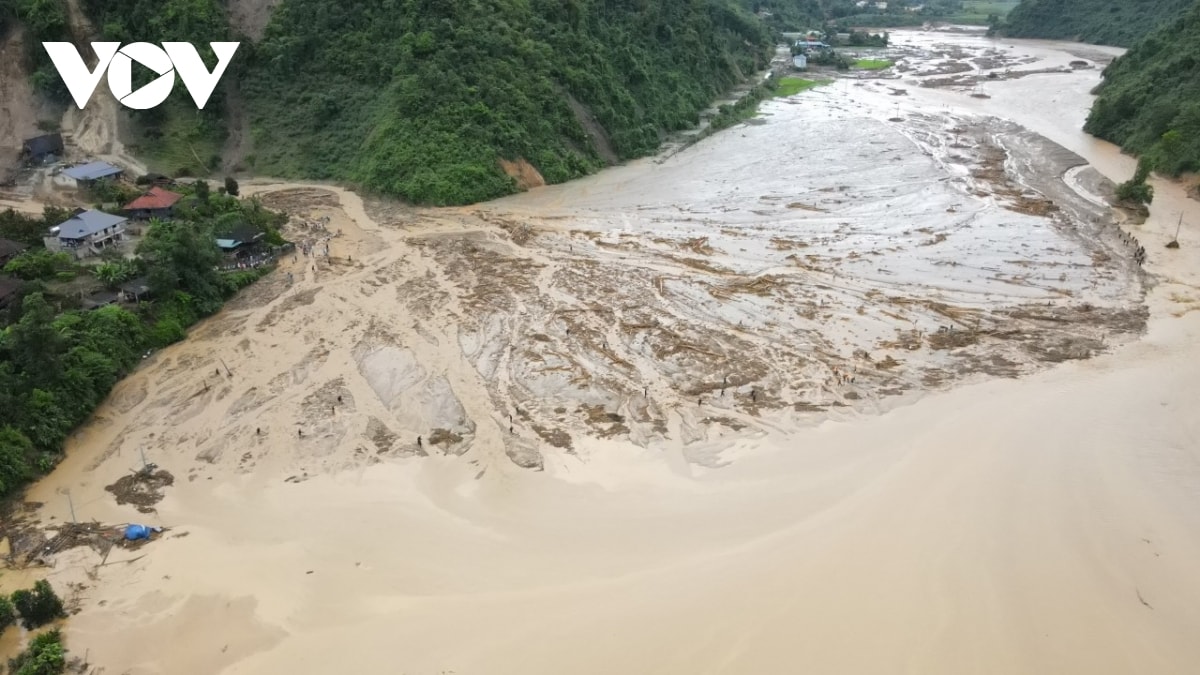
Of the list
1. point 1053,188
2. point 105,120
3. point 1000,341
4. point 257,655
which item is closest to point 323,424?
point 257,655

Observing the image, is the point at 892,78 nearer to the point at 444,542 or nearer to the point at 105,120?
the point at 105,120

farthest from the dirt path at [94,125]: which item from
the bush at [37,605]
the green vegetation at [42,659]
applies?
the green vegetation at [42,659]

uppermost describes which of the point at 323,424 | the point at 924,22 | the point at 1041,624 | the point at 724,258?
the point at 924,22

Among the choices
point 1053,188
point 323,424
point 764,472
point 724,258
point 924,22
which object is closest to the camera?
point 764,472

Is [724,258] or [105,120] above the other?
[105,120]

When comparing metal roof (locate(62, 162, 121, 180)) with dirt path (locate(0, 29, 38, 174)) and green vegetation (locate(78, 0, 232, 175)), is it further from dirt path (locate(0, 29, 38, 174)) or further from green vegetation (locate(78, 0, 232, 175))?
dirt path (locate(0, 29, 38, 174))

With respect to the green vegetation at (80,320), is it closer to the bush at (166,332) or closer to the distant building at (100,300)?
the bush at (166,332)
